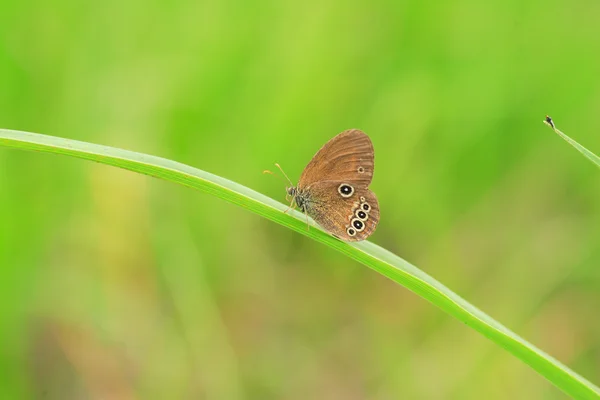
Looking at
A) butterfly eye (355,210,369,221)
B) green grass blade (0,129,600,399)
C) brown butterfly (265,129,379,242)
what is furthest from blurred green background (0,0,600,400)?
green grass blade (0,129,600,399)

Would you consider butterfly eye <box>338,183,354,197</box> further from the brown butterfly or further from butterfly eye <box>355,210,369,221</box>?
butterfly eye <box>355,210,369,221</box>

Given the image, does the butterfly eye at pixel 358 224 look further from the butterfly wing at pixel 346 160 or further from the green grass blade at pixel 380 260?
the green grass blade at pixel 380 260

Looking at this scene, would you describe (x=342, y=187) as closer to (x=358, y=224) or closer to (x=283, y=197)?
(x=358, y=224)

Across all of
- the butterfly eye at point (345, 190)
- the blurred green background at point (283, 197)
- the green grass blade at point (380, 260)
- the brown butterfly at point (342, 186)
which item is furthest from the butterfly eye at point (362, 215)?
the blurred green background at point (283, 197)

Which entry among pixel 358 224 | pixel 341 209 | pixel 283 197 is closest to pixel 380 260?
pixel 358 224

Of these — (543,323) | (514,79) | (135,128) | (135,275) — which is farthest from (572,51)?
(135,275)

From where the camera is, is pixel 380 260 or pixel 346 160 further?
pixel 346 160

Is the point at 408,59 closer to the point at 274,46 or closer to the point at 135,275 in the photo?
the point at 274,46

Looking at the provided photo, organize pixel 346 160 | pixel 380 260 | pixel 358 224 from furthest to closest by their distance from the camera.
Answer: pixel 346 160
pixel 358 224
pixel 380 260
